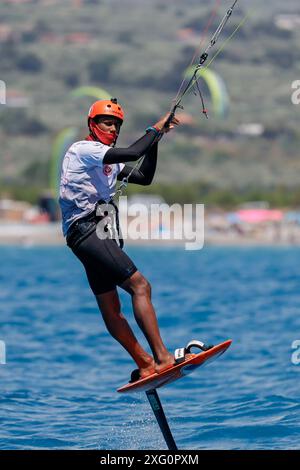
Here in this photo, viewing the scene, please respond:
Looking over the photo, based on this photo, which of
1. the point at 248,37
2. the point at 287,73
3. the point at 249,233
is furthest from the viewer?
the point at 248,37

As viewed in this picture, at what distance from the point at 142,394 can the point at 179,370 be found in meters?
4.40

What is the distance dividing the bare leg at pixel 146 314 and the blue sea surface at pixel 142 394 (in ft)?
5.31

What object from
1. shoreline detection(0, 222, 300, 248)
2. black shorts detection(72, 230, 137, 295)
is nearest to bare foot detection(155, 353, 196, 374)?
black shorts detection(72, 230, 137, 295)

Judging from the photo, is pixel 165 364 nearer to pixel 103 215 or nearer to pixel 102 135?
pixel 103 215

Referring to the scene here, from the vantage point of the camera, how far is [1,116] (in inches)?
5032

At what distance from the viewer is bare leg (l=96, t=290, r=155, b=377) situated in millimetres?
7957

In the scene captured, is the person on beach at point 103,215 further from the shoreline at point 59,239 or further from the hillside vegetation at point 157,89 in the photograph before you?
the hillside vegetation at point 157,89

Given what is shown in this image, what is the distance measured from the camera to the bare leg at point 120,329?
7957mm

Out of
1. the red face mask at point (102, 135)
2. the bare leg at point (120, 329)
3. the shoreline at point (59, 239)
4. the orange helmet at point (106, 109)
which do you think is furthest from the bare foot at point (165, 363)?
the shoreline at point (59, 239)

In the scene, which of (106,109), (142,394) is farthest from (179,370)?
(142,394)

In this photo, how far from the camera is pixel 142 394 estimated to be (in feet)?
39.4

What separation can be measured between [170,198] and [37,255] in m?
31.5
